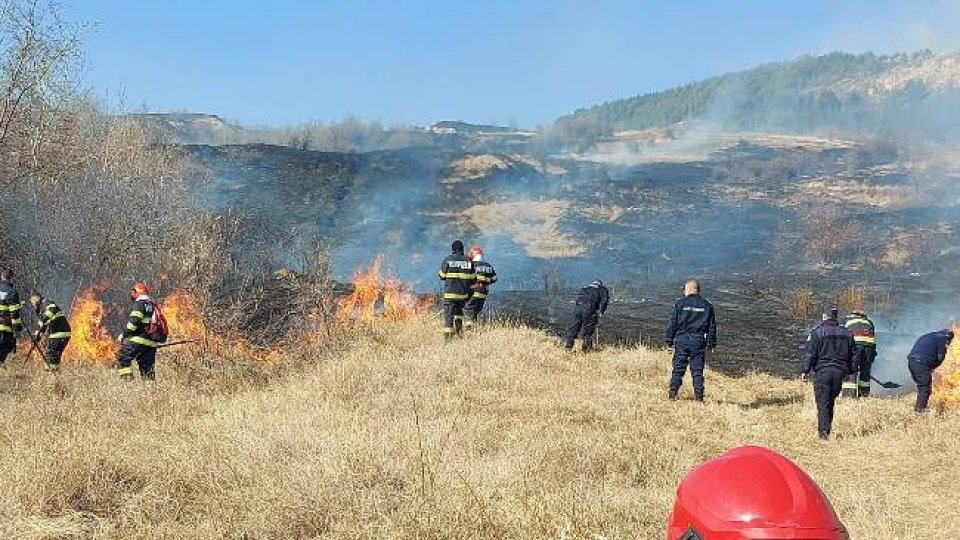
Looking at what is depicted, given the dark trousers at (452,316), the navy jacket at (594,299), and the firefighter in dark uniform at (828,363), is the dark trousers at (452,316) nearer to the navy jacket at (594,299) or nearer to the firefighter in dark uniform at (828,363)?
the navy jacket at (594,299)

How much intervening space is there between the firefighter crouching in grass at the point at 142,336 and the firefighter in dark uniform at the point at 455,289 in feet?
14.7

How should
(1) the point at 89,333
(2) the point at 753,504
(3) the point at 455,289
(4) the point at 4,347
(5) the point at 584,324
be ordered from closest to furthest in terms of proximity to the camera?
(2) the point at 753,504, (4) the point at 4,347, (3) the point at 455,289, (5) the point at 584,324, (1) the point at 89,333

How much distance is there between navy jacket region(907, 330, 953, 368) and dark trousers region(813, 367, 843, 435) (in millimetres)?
2384

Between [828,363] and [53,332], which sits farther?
[53,332]

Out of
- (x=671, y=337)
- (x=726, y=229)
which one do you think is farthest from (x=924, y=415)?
(x=726, y=229)

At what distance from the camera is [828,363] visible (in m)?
9.40

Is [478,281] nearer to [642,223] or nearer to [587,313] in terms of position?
[587,313]

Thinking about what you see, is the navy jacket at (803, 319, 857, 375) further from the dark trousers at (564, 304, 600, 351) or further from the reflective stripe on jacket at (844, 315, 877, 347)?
the dark trousers at (564, 304, 600, 351)

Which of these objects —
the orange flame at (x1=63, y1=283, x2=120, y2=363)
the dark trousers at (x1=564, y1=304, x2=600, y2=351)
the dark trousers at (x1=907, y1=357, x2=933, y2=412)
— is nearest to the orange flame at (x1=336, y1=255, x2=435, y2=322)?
the dark trousers at (x1=564, y1=304, x2=600, y2=351)

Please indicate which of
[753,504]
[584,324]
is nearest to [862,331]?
[584,324]

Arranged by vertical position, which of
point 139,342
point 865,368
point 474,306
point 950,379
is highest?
point 139,342

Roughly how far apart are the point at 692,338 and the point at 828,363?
69.5 inches

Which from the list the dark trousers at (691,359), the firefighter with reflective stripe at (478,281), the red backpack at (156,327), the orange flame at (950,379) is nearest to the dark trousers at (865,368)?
the orange flame at (950,379)

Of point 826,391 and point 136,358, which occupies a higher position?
point 136,358
